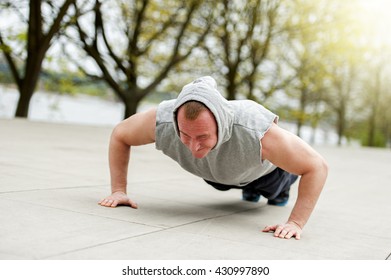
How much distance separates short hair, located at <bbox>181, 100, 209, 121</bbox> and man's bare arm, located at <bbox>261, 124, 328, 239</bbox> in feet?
1.69

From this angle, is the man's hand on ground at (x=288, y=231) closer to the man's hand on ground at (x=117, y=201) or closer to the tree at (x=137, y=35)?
the man's hand on ground at (x=117, y=201)

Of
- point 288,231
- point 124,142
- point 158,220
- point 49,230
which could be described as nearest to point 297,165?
point 288,231

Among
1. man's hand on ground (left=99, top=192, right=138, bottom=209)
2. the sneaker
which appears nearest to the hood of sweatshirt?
man's hand on ground (left=99, top=192, right=138, bottom=209)

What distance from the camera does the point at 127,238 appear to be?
3.05 meters

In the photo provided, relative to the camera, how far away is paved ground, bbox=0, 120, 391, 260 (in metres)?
2.84

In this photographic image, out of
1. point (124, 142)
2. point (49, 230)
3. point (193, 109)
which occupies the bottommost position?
point (49, 230)

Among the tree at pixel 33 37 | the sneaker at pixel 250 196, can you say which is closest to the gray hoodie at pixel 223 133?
the sneaker at pixel 250 196

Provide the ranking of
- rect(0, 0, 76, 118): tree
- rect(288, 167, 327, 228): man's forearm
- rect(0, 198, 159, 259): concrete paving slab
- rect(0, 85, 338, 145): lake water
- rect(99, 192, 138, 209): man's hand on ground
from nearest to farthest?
rect(0, 198, 159, 259): concrete paving slab → rect(288, 167, 327, 228): man's forearm → rect(99, 192, 138, 209): man's hand on ground → rect(0, 0, 76, 118): tree → rect(0, 85, 338, 145): lake water

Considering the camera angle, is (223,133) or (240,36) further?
(240,36)

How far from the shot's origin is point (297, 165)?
3650mm

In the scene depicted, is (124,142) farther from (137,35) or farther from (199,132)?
(137,35)

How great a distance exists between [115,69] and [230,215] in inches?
645

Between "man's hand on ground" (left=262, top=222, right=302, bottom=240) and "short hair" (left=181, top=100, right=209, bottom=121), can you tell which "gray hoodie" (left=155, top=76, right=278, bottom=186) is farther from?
"man's hand on ground" (left=262, top=222, right=302, bottom=240)

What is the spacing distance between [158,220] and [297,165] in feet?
2.98
